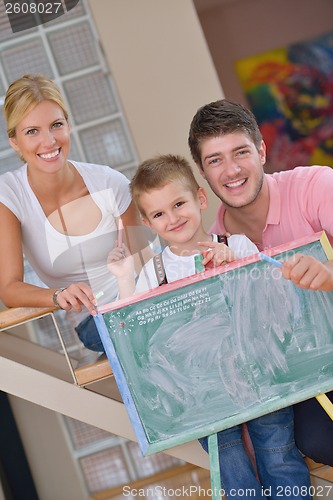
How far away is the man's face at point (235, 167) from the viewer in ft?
6.51

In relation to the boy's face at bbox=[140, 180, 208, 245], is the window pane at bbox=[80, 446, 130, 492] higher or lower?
lower

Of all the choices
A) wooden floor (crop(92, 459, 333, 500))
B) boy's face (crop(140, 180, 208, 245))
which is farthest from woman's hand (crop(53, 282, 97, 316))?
wooden floor (crop(92, 459, 333, 500))

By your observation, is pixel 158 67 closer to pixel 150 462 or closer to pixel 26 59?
pixel 26 59

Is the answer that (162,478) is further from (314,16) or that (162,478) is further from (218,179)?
(314,16)

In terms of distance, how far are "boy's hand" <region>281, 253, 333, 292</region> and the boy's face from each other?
34 centimetres

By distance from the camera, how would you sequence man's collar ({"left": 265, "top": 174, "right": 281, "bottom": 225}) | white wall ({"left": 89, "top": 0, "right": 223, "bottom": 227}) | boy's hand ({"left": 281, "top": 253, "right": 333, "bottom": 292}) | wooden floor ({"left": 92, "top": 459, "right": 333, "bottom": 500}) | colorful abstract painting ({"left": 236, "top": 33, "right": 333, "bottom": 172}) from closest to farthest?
boy's hand ({"left": 281, "top": 253, "right": 333, "bottom": 292}), man's collar ({"left": 265, "top": 174, "right": 281, "bottom": 225}), wooden floor ({"left": 92, "top": 459, "right": 333, "bottom": 500}), white wall ({"left": 89, "top": 0, "right": 223, "bottom": 227}), colorful abstract painting ({"left": 236, "top": 33, "right": 333, "bottom": 172})

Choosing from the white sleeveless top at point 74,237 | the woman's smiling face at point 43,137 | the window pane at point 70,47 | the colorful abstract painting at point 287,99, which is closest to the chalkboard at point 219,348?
the white sleeveless top at point 74,237

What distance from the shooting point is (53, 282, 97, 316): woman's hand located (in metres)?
1.78

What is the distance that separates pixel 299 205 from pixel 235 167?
0.19 m

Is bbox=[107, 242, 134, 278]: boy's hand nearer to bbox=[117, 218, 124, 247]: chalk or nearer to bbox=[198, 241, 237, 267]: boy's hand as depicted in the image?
bbox=[117, 218, 124, 247]: chalk

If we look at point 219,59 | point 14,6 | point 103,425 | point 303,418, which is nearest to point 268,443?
point 303,418

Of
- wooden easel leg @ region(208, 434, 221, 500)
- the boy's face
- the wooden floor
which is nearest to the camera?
wooden easel leg @ region(208, 434, 221, 500)

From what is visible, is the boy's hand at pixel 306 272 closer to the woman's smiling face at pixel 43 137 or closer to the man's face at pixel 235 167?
the man's face at pixel 235 167

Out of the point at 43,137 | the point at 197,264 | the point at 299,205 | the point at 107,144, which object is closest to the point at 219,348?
the point at 197,264
